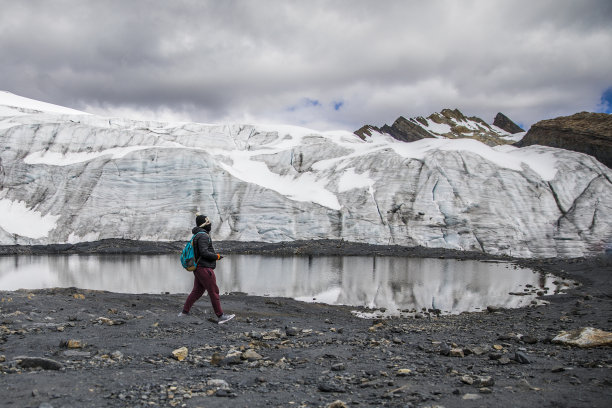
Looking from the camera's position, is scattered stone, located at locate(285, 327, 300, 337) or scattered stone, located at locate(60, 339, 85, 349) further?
scattered stone, located at locate(285, 327, 300, 337)

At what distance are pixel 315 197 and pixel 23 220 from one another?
25683 mm

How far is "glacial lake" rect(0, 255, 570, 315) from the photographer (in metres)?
17.2

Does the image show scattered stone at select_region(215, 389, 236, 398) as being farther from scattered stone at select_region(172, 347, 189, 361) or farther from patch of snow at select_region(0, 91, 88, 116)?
patch of snow at select_region(0, 91, 88, 116)

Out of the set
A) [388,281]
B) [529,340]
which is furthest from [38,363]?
[388,281]

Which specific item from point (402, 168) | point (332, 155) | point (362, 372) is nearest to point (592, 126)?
point (402, 168)

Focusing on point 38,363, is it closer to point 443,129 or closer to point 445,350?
point 445,350

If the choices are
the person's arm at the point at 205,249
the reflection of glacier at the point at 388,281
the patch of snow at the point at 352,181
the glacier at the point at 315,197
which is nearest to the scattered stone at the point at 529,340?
the person's arm at the point at 205,249

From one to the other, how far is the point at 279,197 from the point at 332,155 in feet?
46.2

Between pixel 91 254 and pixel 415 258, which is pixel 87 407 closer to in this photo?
pixel 415 258

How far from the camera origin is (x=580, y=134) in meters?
55.4

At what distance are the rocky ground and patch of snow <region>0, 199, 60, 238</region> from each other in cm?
3460

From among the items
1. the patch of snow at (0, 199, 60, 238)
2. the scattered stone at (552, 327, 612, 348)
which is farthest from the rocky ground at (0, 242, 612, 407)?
the patch of snow at (0, 199, 60, 238)

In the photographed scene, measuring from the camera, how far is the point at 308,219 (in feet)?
143

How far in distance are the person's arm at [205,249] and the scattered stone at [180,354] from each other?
2466 millimetres
